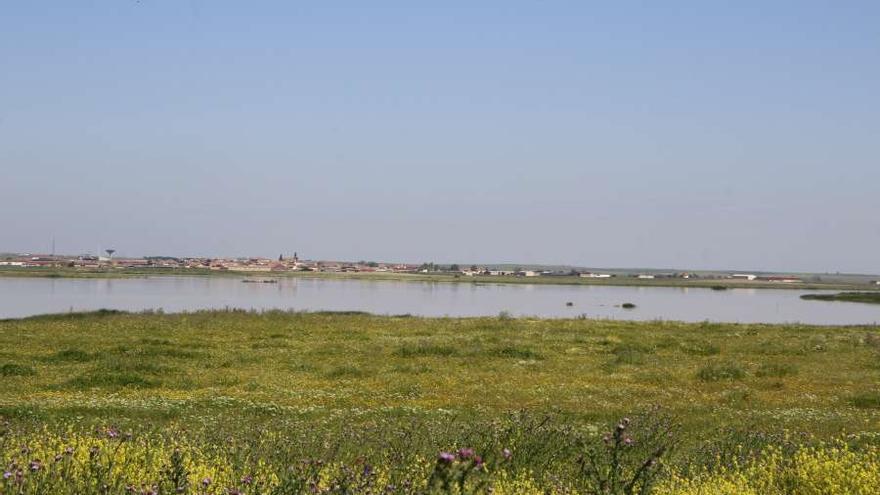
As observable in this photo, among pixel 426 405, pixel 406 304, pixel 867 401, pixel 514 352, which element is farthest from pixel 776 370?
pixel 406 304

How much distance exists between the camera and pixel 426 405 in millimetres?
16953

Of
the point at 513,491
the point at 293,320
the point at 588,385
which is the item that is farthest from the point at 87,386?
the point at 293,320

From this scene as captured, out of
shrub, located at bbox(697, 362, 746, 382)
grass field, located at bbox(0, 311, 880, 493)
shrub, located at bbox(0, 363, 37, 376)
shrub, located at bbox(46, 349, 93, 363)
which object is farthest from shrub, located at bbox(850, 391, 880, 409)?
shrub, located at bbox(46, 349, 93, 363)

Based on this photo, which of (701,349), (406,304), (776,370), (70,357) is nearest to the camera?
(776,370)

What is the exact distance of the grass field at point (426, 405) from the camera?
762 cm

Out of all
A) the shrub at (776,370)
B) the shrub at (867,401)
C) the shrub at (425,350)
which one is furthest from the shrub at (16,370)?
the shrub at (867,401)

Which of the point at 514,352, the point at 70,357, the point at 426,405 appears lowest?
the point at 70,357

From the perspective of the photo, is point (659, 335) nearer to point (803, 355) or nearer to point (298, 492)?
point (803, 355)

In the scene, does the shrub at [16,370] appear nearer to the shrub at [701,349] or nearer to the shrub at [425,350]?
the shrub at [425,350]

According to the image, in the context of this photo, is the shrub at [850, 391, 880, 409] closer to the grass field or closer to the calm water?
the grass field

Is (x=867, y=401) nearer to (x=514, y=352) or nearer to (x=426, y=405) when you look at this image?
(x=426, y=405)

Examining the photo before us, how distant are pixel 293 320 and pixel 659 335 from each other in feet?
56.4

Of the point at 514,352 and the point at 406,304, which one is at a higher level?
the point at 514,352

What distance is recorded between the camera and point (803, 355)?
28906 mm
